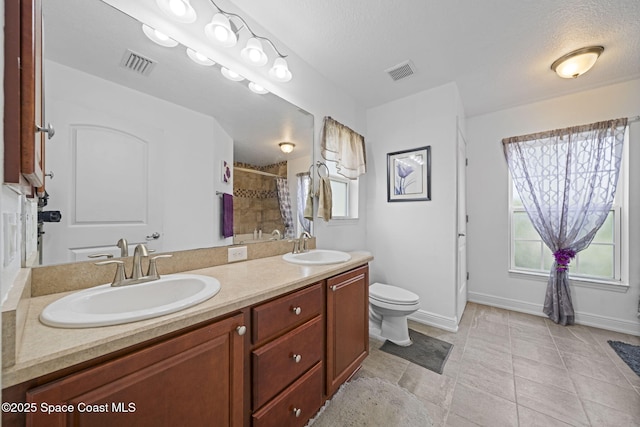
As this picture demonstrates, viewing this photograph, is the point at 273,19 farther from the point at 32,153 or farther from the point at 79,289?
the point at 79,289

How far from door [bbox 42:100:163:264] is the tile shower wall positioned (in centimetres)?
43

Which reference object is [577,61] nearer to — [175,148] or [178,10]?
[178,10]

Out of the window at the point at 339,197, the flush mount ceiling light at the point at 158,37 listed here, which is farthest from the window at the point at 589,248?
the flush mount ceiling light at the point at 158,37

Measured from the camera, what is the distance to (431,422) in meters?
1.30

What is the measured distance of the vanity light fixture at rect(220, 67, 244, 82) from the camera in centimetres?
144

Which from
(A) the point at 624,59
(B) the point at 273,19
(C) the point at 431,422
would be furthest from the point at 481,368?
(B) the point at 273,19

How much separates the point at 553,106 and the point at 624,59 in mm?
635

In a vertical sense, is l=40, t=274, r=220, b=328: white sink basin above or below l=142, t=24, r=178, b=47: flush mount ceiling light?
below

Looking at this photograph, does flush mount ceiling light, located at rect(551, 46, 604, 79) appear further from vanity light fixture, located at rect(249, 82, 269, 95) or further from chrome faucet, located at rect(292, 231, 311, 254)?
chrome faucet, located at rect(292, 231, 311, 254)

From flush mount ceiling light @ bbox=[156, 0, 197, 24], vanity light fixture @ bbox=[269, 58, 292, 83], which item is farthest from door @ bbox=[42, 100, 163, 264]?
vanity light fixture @ bbox=[269, 58, 292, 83]

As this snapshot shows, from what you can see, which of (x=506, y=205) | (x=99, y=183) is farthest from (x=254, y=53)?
(x=506, y=205)

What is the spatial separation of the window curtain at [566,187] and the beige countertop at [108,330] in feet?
9.34

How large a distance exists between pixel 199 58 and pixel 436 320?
2902 millimetres

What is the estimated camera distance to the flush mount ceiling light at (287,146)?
5.91 ft
